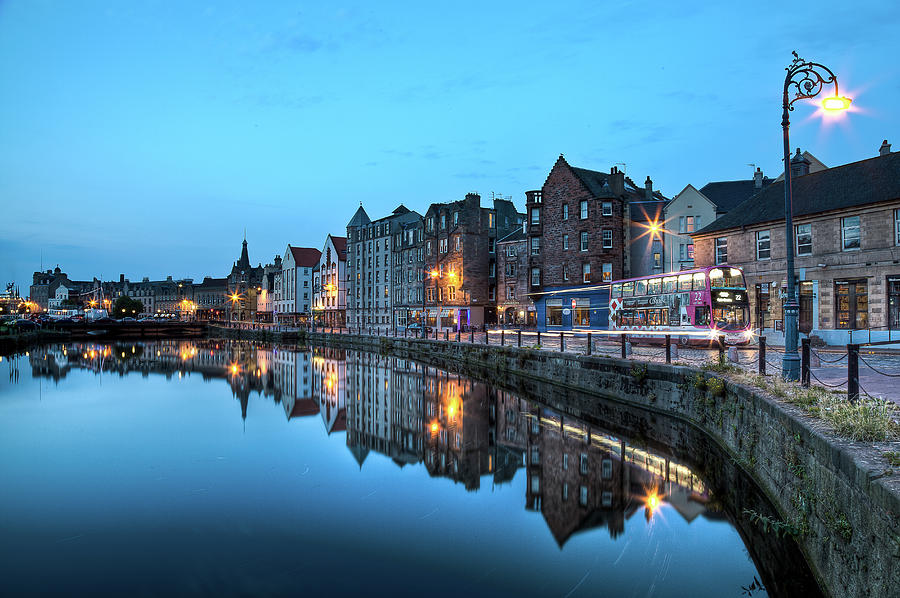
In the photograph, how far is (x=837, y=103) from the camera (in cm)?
1213

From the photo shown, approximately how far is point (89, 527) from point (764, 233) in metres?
34.1

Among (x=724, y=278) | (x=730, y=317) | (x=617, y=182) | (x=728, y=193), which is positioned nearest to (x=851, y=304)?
(x=730, y=317)

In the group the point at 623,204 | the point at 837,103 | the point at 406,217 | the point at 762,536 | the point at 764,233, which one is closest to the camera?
the point at 762,536

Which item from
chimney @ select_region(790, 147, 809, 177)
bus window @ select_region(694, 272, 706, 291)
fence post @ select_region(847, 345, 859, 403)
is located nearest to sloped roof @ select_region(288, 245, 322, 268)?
chimney @ select_region(790, 147, 809, 177)

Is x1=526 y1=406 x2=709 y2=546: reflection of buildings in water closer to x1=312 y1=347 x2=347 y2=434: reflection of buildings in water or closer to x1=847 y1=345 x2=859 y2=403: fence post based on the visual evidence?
x1=847 y1=345 x2=859 y2=403: fence post

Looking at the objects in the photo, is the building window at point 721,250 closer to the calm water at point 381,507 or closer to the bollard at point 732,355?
the bollard at point 732,355

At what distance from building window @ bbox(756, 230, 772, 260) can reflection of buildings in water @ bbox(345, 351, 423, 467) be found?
20944mm

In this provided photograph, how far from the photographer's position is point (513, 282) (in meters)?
62.5

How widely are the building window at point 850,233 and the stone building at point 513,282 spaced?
32961 millimetres

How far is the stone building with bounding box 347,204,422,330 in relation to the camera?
271ft

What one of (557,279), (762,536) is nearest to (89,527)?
(762,536)

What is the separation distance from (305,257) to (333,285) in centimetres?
2059

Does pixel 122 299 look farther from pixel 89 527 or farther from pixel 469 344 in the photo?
pixel 89 527

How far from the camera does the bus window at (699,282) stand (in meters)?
28.5
